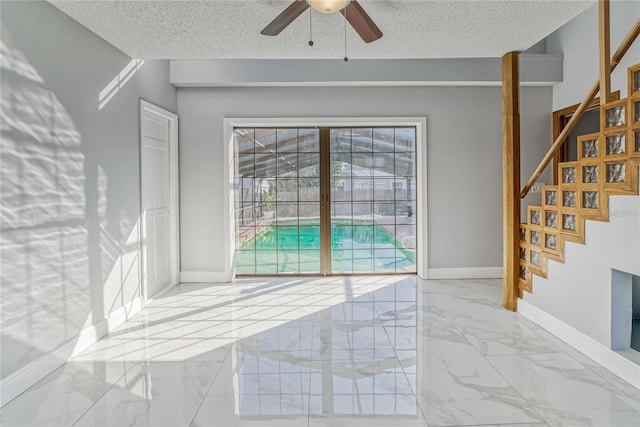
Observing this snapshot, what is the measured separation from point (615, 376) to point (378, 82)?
3.71 meters

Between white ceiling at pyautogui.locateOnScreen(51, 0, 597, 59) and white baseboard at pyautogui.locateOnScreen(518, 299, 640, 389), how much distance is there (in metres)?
2.33

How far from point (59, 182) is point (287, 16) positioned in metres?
1.91

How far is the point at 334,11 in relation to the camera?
2.58 meters

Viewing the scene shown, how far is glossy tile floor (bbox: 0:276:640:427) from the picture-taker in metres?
2.28

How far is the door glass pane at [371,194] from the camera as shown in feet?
18.6

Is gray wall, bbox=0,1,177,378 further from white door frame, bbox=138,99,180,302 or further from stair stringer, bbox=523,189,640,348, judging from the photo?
stair stringer, bbox=523,189,640,348

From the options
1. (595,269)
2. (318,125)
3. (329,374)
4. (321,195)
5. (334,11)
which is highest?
(334,11)

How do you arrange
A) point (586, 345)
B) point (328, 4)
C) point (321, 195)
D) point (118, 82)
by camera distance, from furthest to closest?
point (321, 195), point (118, 82), point (586, 345), point (328, 4)

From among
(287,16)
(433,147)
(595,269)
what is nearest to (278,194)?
(433,147)

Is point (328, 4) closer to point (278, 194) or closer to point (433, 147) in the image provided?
point (433, 147)

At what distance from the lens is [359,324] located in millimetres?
3768

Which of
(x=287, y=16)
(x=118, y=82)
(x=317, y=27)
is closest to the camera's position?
(x=287, y=16)

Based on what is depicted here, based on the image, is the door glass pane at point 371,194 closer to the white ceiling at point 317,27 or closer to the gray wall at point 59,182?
the white ceiling at point 317,27

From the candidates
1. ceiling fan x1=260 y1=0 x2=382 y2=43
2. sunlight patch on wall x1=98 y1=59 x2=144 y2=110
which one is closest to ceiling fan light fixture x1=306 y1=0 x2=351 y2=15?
ceiling fan x1=260 y1=0 x2=382 y2=43
